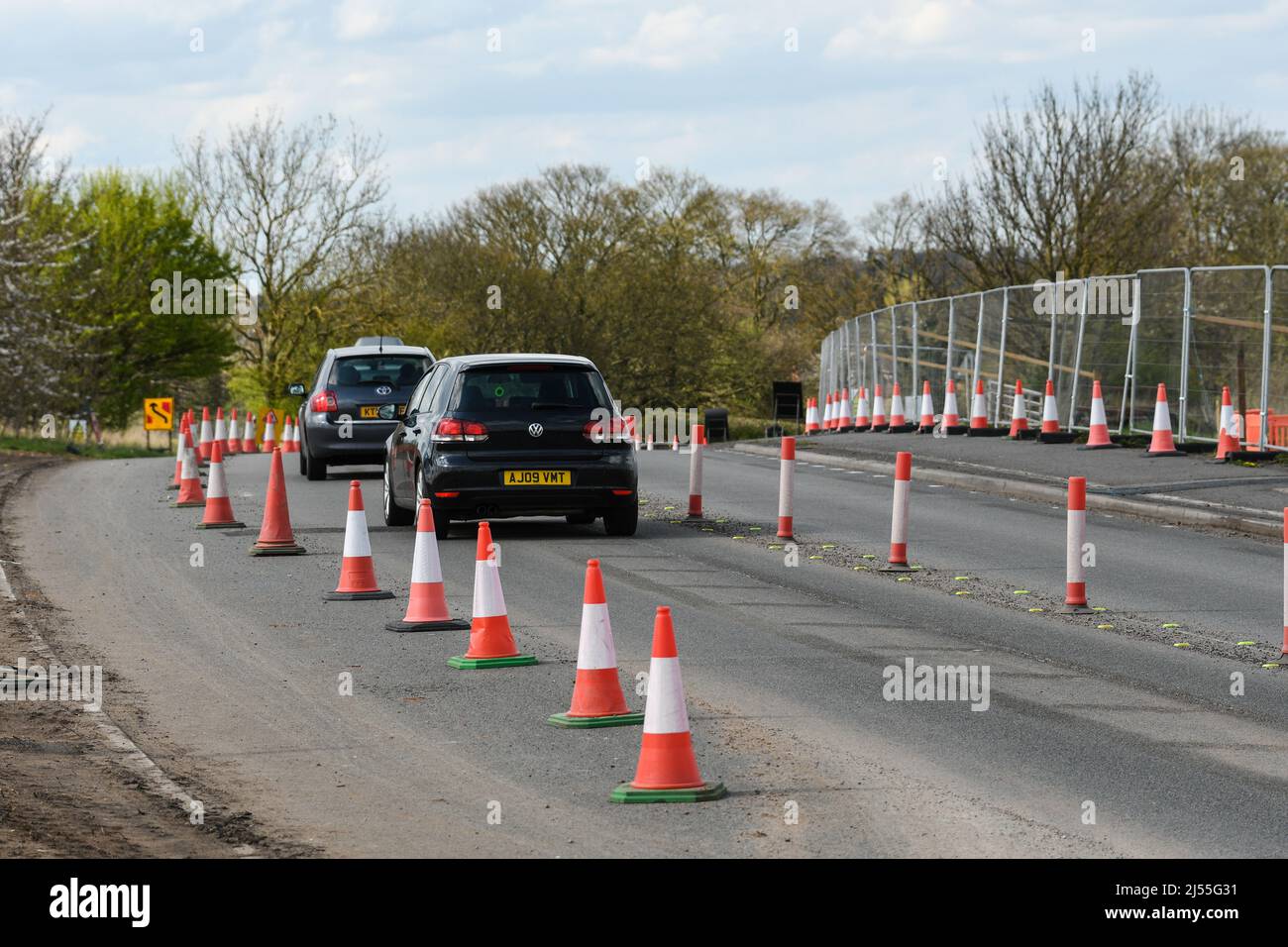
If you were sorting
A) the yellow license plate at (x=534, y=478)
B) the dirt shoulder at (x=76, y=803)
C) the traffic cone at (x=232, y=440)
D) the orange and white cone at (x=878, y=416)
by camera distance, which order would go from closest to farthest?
the dirt shoulder at (x=76, y=803) < the yellow license plate at (x=534, y=478) < the traffic cone at (x=232, y=440) < the orange and white cone at (x=878, y=416)

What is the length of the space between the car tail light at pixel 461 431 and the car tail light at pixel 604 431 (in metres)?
0.90

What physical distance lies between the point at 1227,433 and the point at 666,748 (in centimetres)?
1798

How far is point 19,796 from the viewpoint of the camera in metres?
6.91

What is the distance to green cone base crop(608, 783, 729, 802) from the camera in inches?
271

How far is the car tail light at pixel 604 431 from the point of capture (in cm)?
1600

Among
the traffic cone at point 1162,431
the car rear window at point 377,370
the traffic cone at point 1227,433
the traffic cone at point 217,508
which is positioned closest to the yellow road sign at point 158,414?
the car rear window at point 377,370

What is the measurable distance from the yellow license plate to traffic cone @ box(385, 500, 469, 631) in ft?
14.3

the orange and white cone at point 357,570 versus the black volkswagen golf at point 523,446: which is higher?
the black volkswagen golf at point 523,446

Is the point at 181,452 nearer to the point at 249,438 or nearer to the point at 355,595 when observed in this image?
the point at 355,595

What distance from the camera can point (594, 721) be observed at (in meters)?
8.32

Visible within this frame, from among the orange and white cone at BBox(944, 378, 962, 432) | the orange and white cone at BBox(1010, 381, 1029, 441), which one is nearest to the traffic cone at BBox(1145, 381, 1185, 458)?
the orange and white cone at BBox(1010, 381, 1029, 441)

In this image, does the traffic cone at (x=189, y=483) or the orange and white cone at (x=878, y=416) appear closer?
the traffic cone at (x=189, y=483)

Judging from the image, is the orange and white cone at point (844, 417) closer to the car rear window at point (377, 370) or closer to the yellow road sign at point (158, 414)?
the car rear window at point (377, 370)
